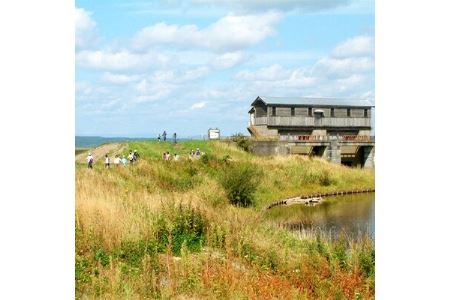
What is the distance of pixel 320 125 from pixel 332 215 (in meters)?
19.1

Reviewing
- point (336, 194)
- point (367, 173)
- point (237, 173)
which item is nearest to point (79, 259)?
point (237, 173)

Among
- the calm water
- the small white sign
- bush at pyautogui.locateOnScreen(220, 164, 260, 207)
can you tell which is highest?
the small white sign

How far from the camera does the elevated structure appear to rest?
33.3 m

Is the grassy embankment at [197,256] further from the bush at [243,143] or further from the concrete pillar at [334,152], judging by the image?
the concrete pillar at [334,152]

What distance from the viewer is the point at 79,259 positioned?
21.1 ft

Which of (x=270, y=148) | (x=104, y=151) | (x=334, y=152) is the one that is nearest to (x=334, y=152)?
(x=334, y=152)

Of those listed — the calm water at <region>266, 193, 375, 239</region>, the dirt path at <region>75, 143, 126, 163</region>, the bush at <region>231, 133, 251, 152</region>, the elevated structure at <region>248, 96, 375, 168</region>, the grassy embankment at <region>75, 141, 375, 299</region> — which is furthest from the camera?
the elevated structure at <region>248, 96, 375, 168</region>

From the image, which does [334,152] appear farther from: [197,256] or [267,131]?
[197,256]

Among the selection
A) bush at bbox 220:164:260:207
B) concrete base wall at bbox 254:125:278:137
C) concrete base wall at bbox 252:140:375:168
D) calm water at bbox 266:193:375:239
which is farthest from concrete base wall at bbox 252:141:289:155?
bush at bbox 220:164:260:207

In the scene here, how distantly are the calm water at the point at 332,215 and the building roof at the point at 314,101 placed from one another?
44.4 ft

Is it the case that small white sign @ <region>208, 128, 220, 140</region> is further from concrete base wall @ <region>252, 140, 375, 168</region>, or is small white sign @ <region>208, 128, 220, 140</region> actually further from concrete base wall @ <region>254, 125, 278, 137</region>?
concrete base wall @ <region>254, 125, 278, 137</region>

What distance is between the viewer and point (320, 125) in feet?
119
